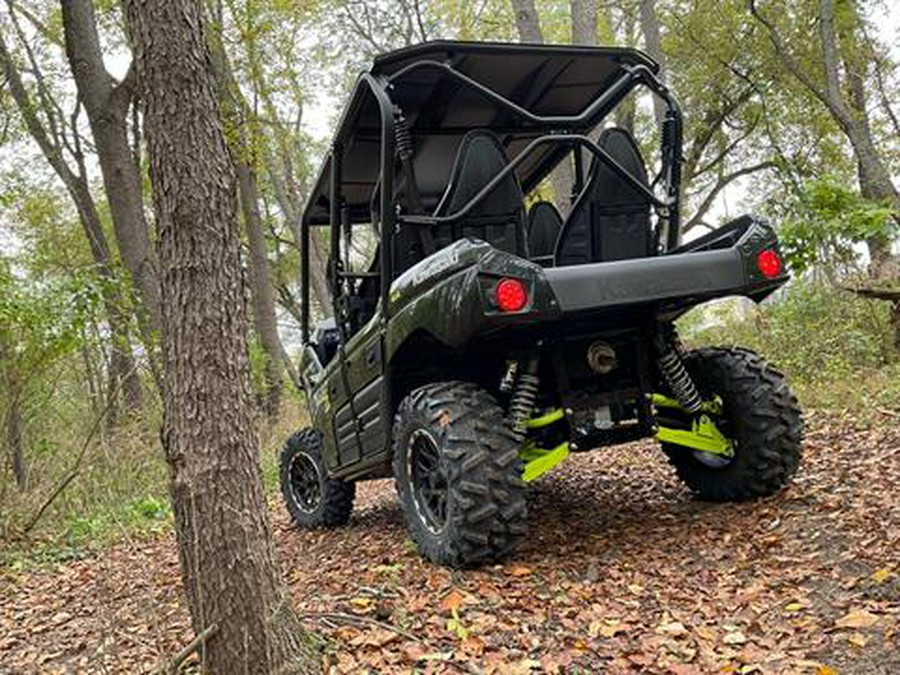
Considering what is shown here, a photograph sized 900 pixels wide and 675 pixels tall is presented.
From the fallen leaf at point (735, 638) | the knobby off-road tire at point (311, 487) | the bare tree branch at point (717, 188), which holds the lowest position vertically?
the fallen leaf at point (735, 638)

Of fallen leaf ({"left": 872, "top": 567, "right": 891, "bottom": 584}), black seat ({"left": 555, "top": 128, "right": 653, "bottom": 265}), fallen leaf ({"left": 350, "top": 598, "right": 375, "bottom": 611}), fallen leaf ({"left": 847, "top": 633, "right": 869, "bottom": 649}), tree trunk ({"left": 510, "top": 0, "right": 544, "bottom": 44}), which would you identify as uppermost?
tree trunk ({"left": 510, "top": 0, "right": 544, "bottom": 44})

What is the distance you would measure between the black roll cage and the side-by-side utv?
0.5 inches

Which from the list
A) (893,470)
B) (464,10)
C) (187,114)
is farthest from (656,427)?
(464,10)

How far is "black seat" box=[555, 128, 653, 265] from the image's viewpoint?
422 centimetres

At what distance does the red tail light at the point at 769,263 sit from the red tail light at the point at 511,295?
1276 mm

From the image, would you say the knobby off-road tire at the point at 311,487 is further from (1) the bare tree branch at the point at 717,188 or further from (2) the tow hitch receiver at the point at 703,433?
(1) the bare tree branch at the point at 717,188

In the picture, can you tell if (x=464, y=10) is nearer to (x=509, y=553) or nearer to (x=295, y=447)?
(x=295, y=447)

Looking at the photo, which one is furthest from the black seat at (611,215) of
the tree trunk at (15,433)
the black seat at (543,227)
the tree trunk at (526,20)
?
the tree trunk at (526,20)

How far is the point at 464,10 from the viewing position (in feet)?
63.9

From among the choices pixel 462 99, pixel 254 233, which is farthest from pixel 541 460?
pixel 254 233

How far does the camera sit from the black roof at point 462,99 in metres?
4.20

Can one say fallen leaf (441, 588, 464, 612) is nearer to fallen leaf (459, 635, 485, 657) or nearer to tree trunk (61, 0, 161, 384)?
fallen leaf (459, 635, 485, 657)

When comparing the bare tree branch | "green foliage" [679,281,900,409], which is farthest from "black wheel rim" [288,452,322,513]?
the bare tree branch

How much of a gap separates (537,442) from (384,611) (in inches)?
57.4
